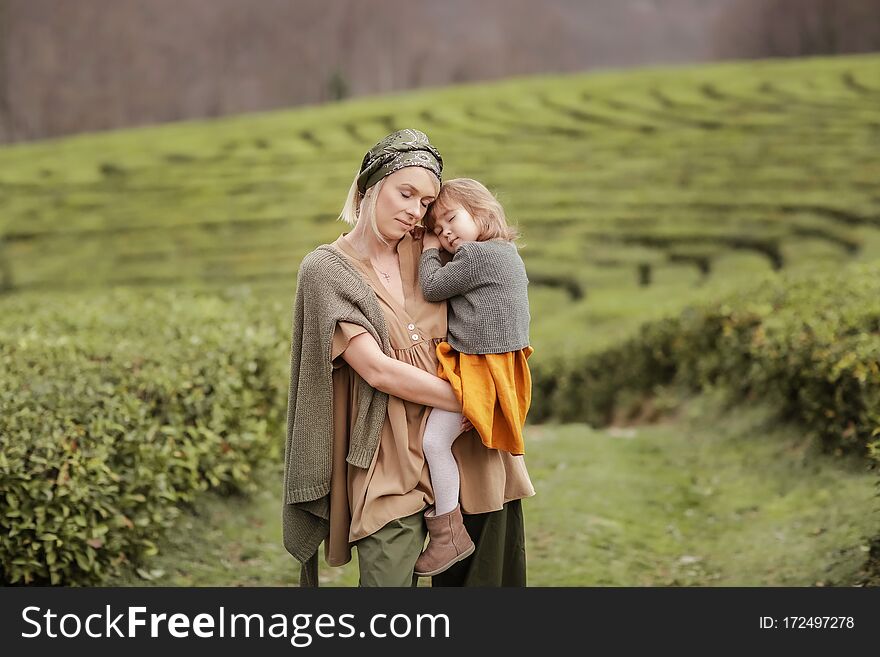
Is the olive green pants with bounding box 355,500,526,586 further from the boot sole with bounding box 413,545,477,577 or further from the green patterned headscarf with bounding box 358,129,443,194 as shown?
the green patterned headscarf with bounding box 358,129,443,194

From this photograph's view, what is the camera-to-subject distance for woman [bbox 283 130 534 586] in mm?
2197

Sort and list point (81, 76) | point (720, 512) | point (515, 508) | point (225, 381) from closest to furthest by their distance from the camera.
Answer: point (515, 508), point (225, 381), point (720, 512), point (81, 76)

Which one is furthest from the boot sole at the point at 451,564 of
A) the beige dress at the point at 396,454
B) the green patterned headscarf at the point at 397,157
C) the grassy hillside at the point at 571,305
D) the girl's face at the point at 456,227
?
the grassy hillside at the point at 571,305

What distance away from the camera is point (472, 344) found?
223cm

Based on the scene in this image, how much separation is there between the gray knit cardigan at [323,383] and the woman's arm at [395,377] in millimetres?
47

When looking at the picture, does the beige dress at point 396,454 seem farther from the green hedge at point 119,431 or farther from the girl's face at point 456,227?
the green hedge at point 119,431

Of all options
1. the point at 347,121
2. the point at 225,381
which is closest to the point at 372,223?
the point at 225,381

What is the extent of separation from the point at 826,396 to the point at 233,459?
3.03m

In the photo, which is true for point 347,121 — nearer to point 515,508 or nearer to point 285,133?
point 285,133

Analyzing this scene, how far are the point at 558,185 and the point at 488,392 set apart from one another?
41.6 ft

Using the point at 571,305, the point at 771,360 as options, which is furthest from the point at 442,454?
the point at 571,305

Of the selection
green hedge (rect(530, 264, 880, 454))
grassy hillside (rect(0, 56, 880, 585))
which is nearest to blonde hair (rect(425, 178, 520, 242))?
grassy hillside (rect(0, 56, 880, 585))

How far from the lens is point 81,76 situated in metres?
17.6

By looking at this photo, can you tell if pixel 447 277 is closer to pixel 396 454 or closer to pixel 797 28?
pixel 396 454
